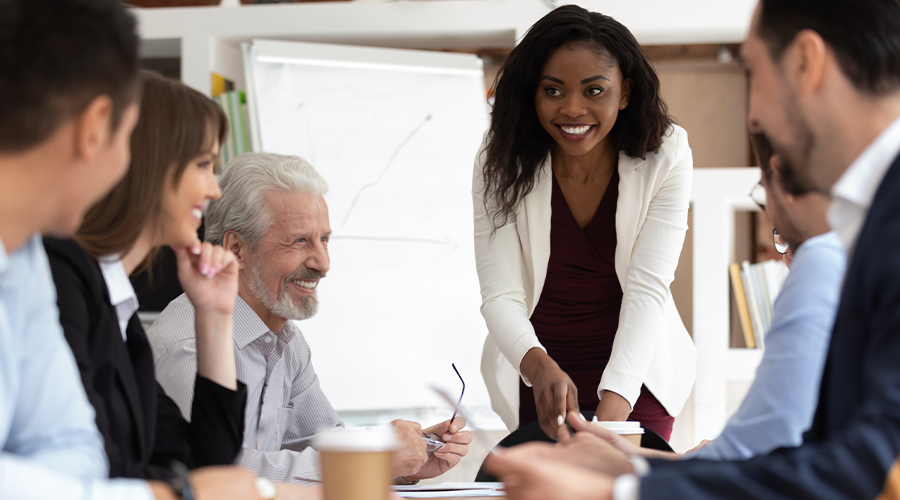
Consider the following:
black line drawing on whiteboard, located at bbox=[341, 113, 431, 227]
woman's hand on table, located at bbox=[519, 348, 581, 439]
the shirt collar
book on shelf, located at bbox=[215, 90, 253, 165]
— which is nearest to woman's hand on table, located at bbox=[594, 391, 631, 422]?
woman's hand on table, located at bbox=[519, 348, 581, 439]

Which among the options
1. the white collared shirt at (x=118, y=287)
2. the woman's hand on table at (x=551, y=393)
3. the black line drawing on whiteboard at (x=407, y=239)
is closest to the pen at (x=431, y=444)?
the woman's hand on table at (x=551, y=393)

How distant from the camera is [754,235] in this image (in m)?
3.88

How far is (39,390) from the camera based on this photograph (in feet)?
2.71

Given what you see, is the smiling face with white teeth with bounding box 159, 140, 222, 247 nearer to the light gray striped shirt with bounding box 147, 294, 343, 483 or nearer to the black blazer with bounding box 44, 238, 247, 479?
the black blazer with bounding box 44, 238, 247, 479

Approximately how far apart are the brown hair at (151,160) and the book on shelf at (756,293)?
223cm

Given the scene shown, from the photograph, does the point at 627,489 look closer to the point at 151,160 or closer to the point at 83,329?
the point at 83,329

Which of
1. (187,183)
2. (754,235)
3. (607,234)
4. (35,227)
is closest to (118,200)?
(187,183)

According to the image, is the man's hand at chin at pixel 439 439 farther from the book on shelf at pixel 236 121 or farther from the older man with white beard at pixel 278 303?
the book on shelf at pixel 236 121

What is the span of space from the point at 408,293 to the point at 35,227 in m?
2.29

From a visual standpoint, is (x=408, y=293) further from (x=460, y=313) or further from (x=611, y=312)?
(x=611, y=312)

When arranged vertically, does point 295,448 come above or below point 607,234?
below

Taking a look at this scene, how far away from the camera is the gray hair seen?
172cm

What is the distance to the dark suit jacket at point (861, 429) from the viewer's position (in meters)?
0.65

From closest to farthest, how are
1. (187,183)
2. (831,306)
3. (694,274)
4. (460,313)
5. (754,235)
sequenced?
(831,306) < (187,183) < (694,274) < (460,313) < (754,235)
